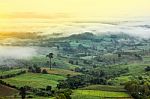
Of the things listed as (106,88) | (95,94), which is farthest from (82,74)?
(95,94)

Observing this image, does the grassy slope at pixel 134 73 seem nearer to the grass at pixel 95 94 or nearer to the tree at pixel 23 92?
the grass at pixel 95 94

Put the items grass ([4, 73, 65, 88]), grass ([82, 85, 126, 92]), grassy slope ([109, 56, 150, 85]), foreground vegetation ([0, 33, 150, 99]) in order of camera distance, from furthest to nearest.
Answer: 1. grassy slope ([109, 56, 150, 85])
2. grass ([4, 73, 65, 88])
3. grass ([82, 85, 126, 92])
4. foreground vegetation ([0, 33, 150, 99])

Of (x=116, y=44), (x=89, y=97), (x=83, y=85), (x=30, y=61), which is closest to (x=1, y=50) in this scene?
(x=30, y=61)

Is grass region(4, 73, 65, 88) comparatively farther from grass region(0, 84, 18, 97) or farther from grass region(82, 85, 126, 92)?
grass region(82, 85, 126, 92)

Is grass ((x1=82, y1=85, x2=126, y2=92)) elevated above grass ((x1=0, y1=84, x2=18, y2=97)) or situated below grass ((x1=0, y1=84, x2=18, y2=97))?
below

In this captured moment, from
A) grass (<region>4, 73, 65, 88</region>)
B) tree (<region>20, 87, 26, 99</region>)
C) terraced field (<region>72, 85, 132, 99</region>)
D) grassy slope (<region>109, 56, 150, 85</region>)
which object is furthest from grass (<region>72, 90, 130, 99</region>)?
grassy slope (<region>109, 56, 150, 85</region>)

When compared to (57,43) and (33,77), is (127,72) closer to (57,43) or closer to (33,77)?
(33,77)
